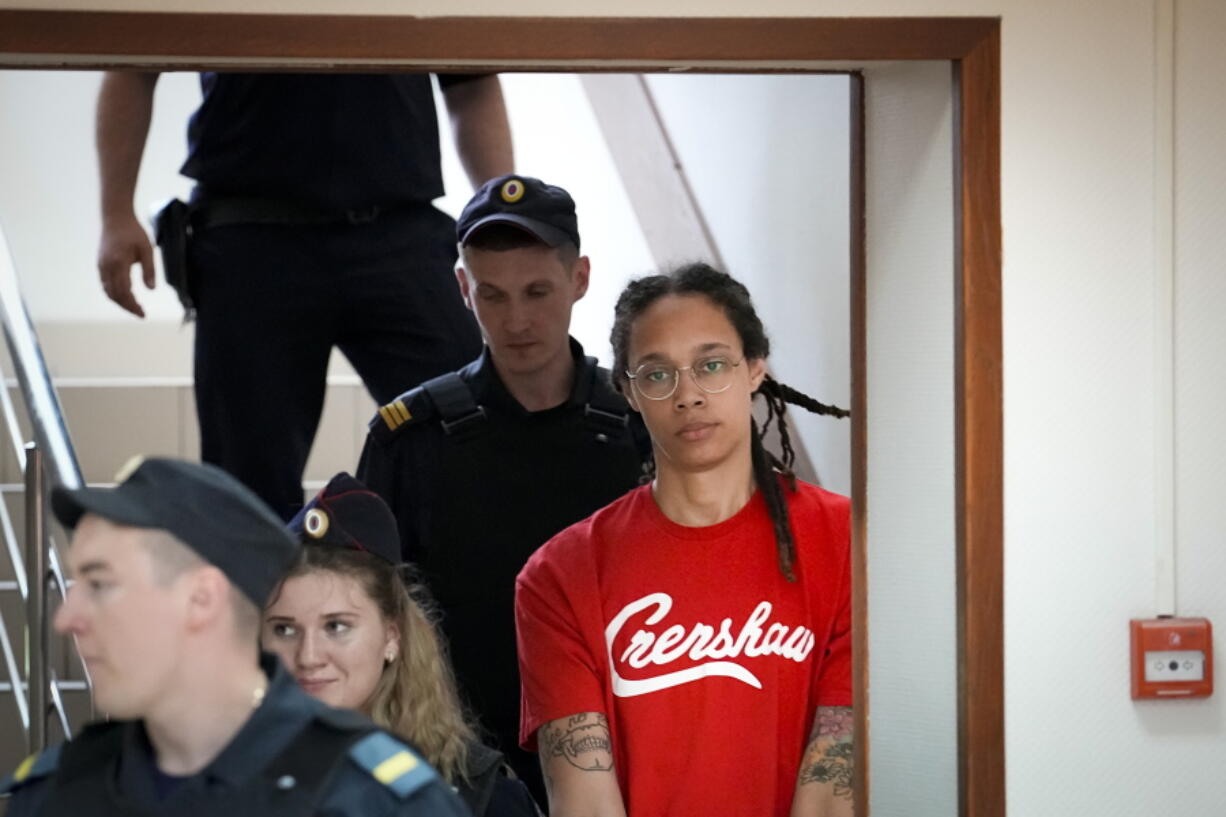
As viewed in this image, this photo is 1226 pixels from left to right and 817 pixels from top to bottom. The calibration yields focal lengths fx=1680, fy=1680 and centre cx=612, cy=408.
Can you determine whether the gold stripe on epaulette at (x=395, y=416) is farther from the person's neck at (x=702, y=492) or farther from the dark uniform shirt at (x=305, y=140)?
the person's neck at (x=702, y=492)

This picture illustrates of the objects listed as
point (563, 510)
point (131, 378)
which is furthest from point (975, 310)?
point (131, 378)

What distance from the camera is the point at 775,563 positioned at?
2.57m

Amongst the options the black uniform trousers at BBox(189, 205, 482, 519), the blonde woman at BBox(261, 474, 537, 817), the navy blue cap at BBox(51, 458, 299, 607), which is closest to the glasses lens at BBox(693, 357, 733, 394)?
the blonde woman at BBox(261, 474, 537, 817)

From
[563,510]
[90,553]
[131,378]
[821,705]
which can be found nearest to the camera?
[90,553]

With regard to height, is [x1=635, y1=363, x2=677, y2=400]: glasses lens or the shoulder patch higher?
[x1=635, y1=363, x2=677, y2=400]: glasses lens

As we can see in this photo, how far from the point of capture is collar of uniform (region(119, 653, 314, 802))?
1.54 meters

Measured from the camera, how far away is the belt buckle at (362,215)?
3.28 metres

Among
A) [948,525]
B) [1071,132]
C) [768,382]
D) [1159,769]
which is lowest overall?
[1159,769]

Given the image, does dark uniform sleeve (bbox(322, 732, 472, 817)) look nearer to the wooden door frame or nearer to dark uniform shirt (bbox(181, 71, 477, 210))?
the wooden door frame

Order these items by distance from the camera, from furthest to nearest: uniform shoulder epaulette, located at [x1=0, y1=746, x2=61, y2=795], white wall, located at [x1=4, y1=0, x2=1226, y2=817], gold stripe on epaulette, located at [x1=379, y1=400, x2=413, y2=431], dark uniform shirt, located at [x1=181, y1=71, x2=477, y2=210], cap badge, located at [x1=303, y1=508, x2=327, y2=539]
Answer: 1. dark uniform shirt, located at [x1=181, y1=71, x2=477, y2=210]
2. gold stripe on epaulette, located at [x1=379, y1=400, x2=413, y2=431]
3. cap badge, located at [x1=303, y1=508, x2=327, y2=539]
4. white wall, located at [x1=4, y1=0, x2=1226, y2=817]
5. uniform shoulder epaulette, located at [x1=0, y1=746, x2=61, y2=795]

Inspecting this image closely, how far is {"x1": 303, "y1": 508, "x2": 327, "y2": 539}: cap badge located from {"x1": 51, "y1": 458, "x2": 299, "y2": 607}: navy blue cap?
899 mm

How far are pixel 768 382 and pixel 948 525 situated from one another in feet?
2.12

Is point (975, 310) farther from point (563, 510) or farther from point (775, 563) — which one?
point (563, 510)

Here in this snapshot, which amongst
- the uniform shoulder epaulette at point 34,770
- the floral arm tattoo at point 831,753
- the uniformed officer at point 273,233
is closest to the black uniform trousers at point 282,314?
the uniformed officer at point 273,233
